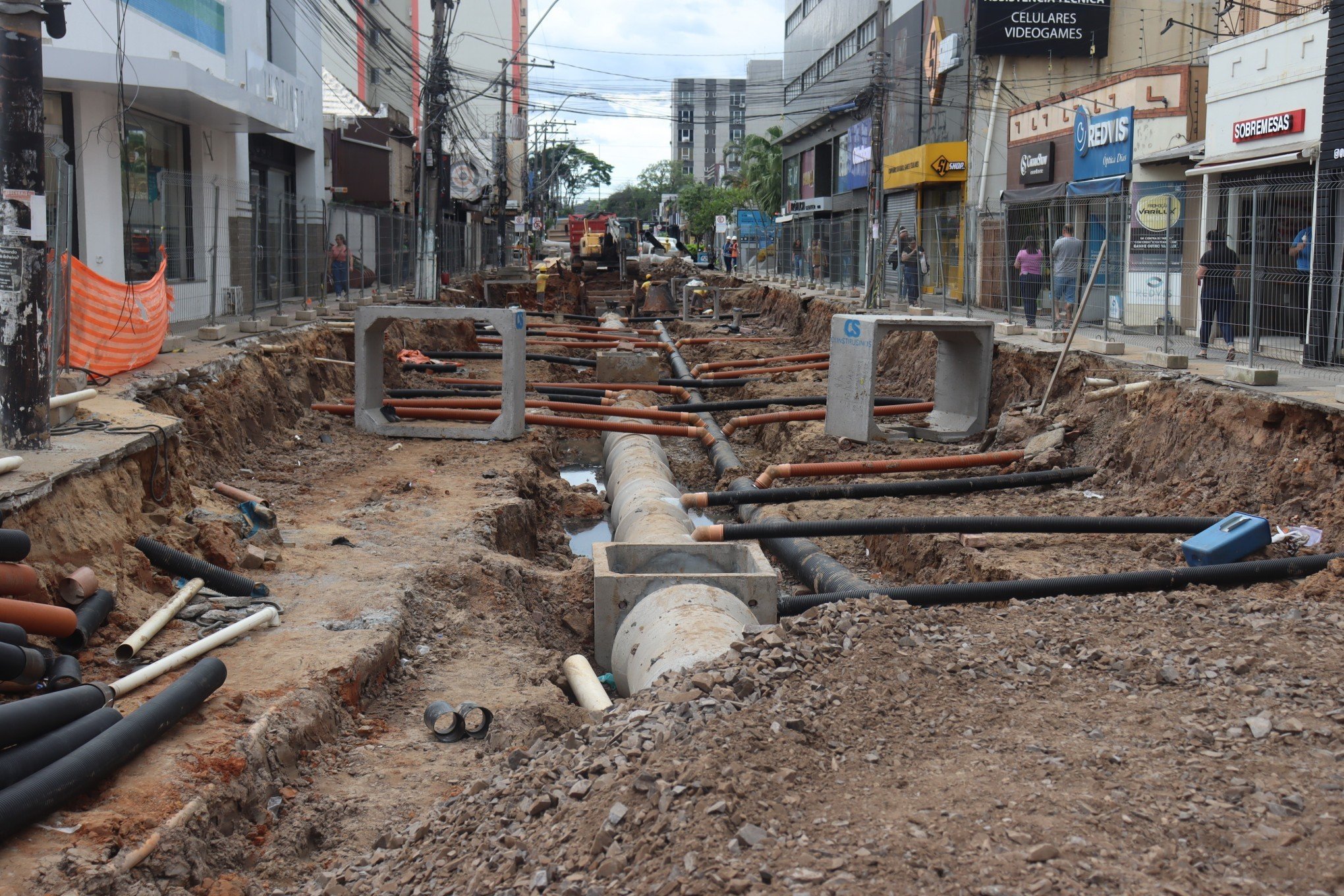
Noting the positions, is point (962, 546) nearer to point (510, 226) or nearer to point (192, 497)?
point (192, 497)

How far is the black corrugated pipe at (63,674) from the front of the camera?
197 inches

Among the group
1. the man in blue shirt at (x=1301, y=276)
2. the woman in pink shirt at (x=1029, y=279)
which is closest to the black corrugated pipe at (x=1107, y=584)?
the man in blue shirt at (x=1301, y=276)

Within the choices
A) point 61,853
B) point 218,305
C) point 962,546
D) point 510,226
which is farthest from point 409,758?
point 510,226

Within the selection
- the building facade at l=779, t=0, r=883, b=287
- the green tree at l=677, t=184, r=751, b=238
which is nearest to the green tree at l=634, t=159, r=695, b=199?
the green tree at l=677, t=184, r=751, b=238

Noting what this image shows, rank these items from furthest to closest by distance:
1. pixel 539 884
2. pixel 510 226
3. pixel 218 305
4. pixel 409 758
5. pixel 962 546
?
pixel 510 226 → pixel 218 305 → pixel 962 546 → pixel 409 758 → pixel 539 884

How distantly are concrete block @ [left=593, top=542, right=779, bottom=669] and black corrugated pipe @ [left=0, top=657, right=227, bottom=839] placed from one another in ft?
9.76

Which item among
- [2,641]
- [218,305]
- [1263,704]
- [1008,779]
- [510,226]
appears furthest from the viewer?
[510,226]

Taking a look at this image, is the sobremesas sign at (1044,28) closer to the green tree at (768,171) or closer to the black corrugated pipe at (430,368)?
the black corrugated pipe at (430,368)

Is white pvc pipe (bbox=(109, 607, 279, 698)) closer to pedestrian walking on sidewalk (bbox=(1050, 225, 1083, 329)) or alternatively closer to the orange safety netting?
the orange safety netting

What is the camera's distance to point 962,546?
938 cm

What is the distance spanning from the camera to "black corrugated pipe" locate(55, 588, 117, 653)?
554 centimetres

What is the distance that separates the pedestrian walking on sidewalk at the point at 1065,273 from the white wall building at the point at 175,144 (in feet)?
38.2

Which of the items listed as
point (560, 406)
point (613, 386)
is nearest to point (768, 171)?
point (613, 386)

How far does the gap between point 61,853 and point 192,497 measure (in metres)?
4.48
